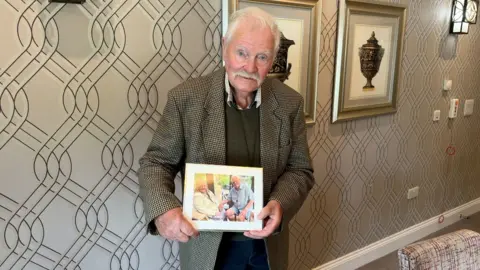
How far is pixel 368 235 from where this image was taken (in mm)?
2793

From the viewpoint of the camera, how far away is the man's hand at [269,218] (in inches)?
47.8

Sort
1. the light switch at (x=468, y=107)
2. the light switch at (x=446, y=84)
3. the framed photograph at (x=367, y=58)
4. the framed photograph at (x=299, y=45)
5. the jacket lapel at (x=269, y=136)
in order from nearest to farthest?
the jacket lapel at (x=269, y=136) → the framed photograph at (x=299, y=45) → the framed photograph at (x=367, y=58) → the light switch at (x=446, y=84) → the light switch at (x=468, y=107)

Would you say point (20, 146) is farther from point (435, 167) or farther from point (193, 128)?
point (435, 167)

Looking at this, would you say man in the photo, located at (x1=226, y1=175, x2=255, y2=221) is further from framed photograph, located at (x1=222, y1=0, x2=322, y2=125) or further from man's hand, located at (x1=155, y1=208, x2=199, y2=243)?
framed photograph, located at (x1=222, y1=0, x2=322, y2=125)

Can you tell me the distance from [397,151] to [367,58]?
0.77 m

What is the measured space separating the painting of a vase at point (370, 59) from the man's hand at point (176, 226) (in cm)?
169

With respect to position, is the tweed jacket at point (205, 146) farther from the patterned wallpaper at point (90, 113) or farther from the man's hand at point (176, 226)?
the patterned wallpaper at point (90, 113)

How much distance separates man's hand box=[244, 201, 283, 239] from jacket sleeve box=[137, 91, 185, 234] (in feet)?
0.87

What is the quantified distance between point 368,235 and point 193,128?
1.98 metres

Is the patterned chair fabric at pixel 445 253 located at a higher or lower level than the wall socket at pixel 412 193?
higher

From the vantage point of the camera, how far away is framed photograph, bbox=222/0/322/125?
1.96 m

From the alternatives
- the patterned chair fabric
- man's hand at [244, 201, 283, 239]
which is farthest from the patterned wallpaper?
the patterned chair fabric

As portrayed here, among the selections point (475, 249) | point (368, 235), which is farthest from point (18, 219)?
point (368, 235)

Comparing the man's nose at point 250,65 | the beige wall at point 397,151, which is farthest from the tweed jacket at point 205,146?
the beige wall at point 397,151
